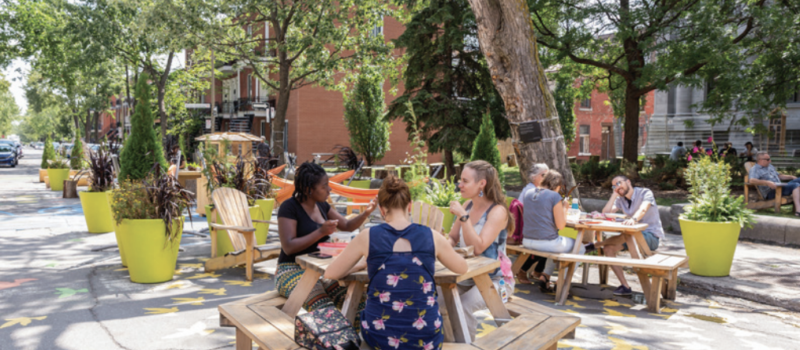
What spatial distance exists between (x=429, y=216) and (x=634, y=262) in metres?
2.07

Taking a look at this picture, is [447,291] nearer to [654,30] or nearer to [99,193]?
[99,193]

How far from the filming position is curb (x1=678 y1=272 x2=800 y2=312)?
617 centimetres

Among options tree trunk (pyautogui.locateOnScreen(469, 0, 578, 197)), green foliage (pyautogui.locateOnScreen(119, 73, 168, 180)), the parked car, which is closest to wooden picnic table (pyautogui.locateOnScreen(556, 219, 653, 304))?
tree trunk (pyautogui.locateOnScreen(469, 0, 578, 197))

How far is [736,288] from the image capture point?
260 inches

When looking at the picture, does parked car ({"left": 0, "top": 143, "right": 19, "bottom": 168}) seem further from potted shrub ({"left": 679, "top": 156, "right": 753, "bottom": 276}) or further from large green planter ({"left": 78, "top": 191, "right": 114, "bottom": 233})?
potted shrub ({"left": 679, "top": 156, "right": 753, "bottom": 276})

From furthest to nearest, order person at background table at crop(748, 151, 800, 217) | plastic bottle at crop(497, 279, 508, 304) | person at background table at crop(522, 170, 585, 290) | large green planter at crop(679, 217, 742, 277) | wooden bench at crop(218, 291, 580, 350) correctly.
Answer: person at background table at crop(748, 151, 800, 217) < large green planter at crop(679, 217, 742, 277) < person at background table at crop(522, 170, 585, 290) < plastic bottle at crop(497, 279, 508, 304) < wooden bench at crop(218, 291, 580, 350)

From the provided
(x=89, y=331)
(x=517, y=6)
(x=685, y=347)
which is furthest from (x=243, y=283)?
(x=517, y=6)

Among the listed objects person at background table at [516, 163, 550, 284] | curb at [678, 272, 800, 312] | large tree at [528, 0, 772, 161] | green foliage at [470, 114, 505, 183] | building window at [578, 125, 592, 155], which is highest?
large tree at [528, 0, 772, 161]

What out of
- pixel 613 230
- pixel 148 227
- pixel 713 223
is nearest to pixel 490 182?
pixel 613 230

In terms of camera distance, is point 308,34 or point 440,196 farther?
point 308,34

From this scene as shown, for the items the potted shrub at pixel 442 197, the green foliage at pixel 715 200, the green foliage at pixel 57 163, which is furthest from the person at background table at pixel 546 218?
the green foliage at pixel 57 163

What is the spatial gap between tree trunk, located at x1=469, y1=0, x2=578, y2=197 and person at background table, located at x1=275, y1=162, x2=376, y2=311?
14.7 ft

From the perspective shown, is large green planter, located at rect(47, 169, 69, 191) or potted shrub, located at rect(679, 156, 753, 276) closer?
potted shrub, located at rect(679, 156, 753, 276)

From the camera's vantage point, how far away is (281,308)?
4008mm
